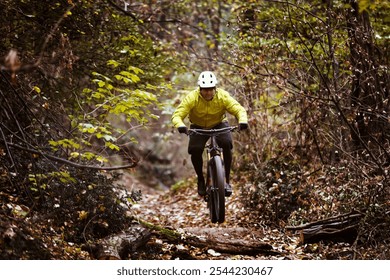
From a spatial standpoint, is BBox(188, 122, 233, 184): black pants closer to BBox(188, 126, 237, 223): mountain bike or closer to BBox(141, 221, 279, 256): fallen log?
BBox(188, 126, 237, 223): mountain bike

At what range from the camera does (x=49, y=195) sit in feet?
21.3

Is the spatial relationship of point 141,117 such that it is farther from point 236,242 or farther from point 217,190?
point 236,242

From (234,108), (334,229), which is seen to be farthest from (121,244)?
(334,229)

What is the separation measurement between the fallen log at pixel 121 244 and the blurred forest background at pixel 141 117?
227 mm

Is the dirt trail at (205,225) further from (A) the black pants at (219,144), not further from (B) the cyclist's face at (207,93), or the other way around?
(B) the cyclist's face at (207,93)

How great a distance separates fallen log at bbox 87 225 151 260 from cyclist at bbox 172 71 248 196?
1.59 meters

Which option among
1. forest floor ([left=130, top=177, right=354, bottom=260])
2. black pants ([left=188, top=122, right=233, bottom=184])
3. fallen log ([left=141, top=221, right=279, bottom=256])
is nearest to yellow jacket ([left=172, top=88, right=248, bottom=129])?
black pants ([left=188, top=122, right=233, bottom=184])

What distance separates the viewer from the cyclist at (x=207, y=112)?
23.6 ft

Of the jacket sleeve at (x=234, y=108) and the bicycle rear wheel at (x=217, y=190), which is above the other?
the jacket sleeve at (x=234, y=108)

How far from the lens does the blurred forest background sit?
20.7 feet

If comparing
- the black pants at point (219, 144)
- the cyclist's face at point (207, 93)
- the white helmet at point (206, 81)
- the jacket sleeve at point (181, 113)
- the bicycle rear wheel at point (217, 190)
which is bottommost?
the bicycle rear wheel at point (217, 190)

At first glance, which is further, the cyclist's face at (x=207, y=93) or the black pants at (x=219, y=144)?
the black pants at (x=219, y=144)

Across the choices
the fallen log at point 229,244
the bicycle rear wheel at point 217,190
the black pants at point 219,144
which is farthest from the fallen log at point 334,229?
the black pants at point 219,144
